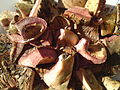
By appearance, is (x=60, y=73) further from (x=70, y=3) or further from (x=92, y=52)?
(x=70, y=3)

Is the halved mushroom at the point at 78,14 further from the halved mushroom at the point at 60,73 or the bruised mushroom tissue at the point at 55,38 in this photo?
the halved mushroom at the point at 60,73

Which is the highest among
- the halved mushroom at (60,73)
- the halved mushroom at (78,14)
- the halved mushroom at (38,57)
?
the halved mushroom at (78,14)

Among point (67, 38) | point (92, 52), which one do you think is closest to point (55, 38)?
point (67, 38)

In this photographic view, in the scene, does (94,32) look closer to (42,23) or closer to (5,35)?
(42,23)

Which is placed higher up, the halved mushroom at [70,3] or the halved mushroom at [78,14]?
the halved mushroom at [70,3]

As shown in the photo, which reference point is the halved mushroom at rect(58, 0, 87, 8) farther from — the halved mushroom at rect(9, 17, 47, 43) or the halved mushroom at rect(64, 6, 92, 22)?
the halved mushroom at rect(9, 17, 47, 43)

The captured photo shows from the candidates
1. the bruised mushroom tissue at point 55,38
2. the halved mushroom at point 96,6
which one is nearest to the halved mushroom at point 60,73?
the bruised mushroom tissue at point 55,38

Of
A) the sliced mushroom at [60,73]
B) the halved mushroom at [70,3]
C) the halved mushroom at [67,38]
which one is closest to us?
the sliced mushroom at [60,73]
